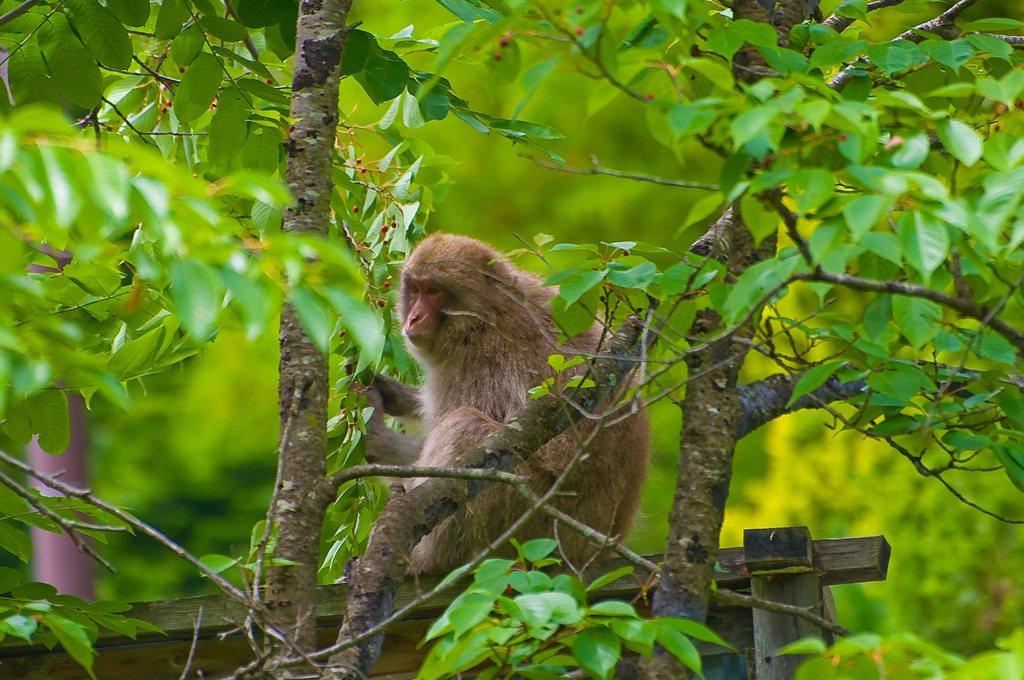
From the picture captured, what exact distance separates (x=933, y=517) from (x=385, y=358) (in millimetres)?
5737

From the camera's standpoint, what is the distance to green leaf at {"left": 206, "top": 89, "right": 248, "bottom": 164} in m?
3.17

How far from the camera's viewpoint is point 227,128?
3172 mm

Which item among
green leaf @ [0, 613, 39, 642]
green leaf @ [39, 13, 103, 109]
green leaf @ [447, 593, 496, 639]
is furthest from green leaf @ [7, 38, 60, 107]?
green leaf @ [447, 593, 496, 639]

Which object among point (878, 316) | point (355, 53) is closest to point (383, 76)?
point (355, 53)

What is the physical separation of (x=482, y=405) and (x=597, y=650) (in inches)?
100.0

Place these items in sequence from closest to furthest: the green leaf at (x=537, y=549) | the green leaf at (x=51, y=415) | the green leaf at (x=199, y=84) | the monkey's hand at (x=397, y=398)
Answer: the green leaf at (x=537, y=549) < the green leaf at (x=51, y=415) < the green leaf at (x=199, y=84) < the monkey's hand at (x=397, y=398)

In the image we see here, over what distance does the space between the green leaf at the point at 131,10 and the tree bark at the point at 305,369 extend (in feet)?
1.79

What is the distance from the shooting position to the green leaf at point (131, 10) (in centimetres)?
306

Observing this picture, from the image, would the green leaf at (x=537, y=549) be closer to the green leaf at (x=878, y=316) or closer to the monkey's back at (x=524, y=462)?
the green leaf at (x=878, y=316)

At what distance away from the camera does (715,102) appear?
180 centimetres

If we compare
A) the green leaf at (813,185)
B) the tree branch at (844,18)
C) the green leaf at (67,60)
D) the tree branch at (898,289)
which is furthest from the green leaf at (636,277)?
the green leaf at (67,60)

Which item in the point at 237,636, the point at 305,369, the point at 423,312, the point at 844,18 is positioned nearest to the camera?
the point at 305,369

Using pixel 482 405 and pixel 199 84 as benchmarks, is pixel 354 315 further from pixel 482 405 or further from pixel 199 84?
pixel 482 405

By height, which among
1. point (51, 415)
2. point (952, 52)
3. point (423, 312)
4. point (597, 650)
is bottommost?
point (597, 650)
